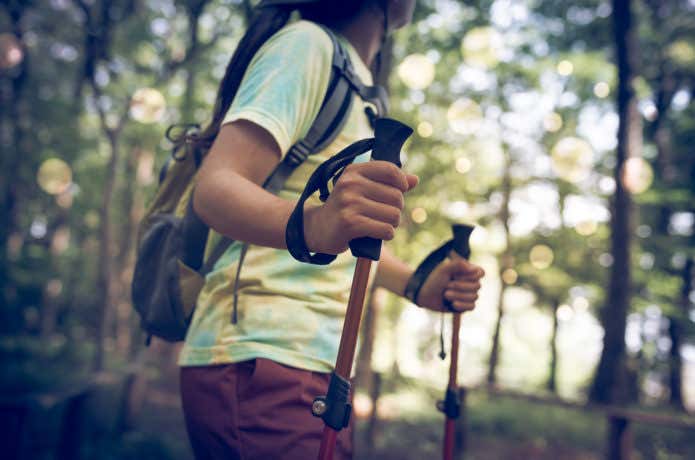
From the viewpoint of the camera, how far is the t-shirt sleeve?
1.14 meters

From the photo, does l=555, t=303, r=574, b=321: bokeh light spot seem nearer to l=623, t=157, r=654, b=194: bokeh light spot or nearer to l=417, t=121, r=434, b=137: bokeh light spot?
l=623, t=157, r=654, b=194: bokeh light spot

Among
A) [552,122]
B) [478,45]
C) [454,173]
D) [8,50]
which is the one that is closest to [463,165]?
[454,173]

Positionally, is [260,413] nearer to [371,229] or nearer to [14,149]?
[371,229]

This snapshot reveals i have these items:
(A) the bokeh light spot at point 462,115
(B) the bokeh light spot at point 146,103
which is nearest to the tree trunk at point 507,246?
(A) the bokeh light spot at point 462,115

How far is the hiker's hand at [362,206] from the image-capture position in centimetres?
91

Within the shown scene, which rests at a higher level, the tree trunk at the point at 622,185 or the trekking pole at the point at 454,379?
the tree trunk at the point at 622,185

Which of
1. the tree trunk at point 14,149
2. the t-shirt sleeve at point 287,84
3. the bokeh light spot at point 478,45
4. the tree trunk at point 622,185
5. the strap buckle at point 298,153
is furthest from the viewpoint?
the tree trunk at point 14,149

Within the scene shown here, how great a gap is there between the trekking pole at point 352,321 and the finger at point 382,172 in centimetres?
5

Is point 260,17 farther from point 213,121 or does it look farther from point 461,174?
point 461,174

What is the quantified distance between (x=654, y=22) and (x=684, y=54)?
217 centimetres

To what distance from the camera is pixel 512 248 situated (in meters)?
13.4

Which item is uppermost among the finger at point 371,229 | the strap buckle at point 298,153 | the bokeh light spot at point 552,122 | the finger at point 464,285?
the bokeh light spot at point 552,122

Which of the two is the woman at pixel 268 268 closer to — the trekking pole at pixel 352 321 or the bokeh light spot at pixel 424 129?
the trekking pole at pixel 352 321

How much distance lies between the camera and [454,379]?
5.63 feet
